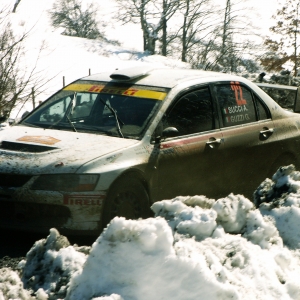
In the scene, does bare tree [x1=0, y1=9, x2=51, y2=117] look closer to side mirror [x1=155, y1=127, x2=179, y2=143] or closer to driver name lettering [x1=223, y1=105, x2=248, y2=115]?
driver name lettering [x1=223, y1=105, x2=248, y2=115]

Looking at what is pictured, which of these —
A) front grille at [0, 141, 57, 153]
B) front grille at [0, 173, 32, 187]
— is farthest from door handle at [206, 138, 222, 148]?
front grille at [0, 173, 32, 187]

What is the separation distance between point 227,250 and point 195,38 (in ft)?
→ 153

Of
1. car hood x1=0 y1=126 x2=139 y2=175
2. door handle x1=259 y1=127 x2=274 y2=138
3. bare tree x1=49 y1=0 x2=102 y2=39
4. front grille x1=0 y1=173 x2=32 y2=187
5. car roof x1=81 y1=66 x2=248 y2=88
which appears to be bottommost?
front grille x1=0 y1=173 x2=32 y2=187

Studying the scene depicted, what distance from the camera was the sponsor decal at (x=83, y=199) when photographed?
16.9ft

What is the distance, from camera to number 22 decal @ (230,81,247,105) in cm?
705

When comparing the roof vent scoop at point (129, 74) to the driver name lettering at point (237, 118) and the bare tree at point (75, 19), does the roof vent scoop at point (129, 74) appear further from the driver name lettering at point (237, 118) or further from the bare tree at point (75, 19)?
the bare tree at point (75, 19)

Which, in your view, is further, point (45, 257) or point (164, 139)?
point (164, 139)

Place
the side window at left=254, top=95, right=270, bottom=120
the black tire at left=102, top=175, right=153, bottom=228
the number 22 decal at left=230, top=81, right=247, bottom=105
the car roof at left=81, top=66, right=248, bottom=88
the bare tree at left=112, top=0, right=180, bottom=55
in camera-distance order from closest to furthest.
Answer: the black tire at left=102, top=175, right=153, bottom=228
the car roof at left=81, top=66, right=248, bottom=88
the number 22 decal at left=230, top=81, right=247, bottom=105
the side window at left=254, top=95, right=270, bottom=120
the bare tree at left=112, top=0, right=180, bottom=55

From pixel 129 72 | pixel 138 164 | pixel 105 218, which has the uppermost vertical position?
pixel 129 72

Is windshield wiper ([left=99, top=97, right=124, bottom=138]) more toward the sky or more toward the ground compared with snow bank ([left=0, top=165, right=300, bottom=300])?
more toward the sky

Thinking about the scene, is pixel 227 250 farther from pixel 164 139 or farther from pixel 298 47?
pixel 298 47

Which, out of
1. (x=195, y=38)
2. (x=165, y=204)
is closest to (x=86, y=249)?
(x=165, y=204)

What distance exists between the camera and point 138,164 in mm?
5520

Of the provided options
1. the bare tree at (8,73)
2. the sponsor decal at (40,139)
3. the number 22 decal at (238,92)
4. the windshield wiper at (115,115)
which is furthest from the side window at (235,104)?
the bare tree at (8,73)
